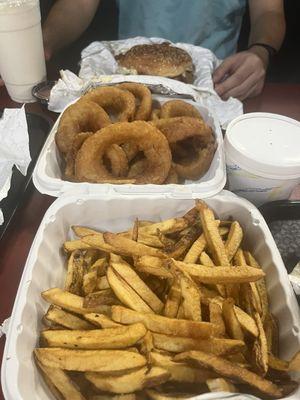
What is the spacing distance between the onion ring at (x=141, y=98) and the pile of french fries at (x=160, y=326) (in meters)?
0.65

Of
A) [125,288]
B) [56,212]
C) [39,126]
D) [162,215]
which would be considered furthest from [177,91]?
[125,288]

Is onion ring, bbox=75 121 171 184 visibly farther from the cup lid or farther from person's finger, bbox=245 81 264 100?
person's finger, bbox=245 81 264 100

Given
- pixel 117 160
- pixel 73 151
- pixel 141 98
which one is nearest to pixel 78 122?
pixel 73 151

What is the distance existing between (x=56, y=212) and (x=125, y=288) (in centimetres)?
36

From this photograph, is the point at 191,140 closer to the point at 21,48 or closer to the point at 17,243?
the point at 17,243

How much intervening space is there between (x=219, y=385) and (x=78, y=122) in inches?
40.8

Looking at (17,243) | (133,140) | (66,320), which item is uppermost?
(133,140)

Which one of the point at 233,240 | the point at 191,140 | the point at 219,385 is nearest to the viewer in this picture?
the point at 219,385

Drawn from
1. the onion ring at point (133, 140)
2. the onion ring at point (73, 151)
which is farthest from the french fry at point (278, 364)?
the onion ring at point (73, 151)

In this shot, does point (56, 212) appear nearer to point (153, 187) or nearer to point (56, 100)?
point (153, 187)

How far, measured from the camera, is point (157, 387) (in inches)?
31.6

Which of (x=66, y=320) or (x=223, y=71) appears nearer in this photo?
(x=66, y=320)

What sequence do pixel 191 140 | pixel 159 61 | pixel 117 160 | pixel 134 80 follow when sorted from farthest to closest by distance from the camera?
pixel 159 61 < pixel 134 80 < pixel 191 140 < pixel 117 160

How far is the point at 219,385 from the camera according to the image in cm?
73
